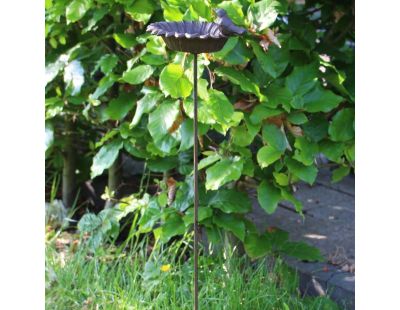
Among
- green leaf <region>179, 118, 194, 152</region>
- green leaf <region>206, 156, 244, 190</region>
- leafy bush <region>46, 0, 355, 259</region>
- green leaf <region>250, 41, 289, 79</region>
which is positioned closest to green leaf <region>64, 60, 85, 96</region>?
leafy bush <region>46, 0, 355, 259</region>

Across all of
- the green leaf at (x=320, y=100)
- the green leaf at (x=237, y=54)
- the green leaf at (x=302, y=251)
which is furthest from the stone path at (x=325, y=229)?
the green leaf at (x=237, y=54)

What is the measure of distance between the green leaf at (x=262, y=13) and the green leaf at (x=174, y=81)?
0.30 metres

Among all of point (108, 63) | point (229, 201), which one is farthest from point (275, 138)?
point (108, 63)

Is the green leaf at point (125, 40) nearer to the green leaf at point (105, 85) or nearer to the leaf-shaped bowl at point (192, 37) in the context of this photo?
the green leaf at point (105, 85)

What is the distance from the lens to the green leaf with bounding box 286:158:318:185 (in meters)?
2.84

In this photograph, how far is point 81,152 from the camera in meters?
4.19

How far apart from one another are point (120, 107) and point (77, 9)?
44cm

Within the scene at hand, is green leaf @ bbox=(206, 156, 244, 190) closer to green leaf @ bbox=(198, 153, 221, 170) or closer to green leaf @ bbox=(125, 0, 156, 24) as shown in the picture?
green leaf @ bbox=(198, 153, 221, 170)

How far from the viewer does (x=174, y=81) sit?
259cm

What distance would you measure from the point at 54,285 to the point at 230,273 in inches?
26.6

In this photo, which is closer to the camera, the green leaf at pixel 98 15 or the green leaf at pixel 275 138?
the green leaf at pixel 275 138

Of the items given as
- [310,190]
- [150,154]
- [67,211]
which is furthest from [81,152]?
[310,190]

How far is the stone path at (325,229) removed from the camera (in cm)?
324

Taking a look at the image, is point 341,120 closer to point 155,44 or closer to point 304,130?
point 304,130
